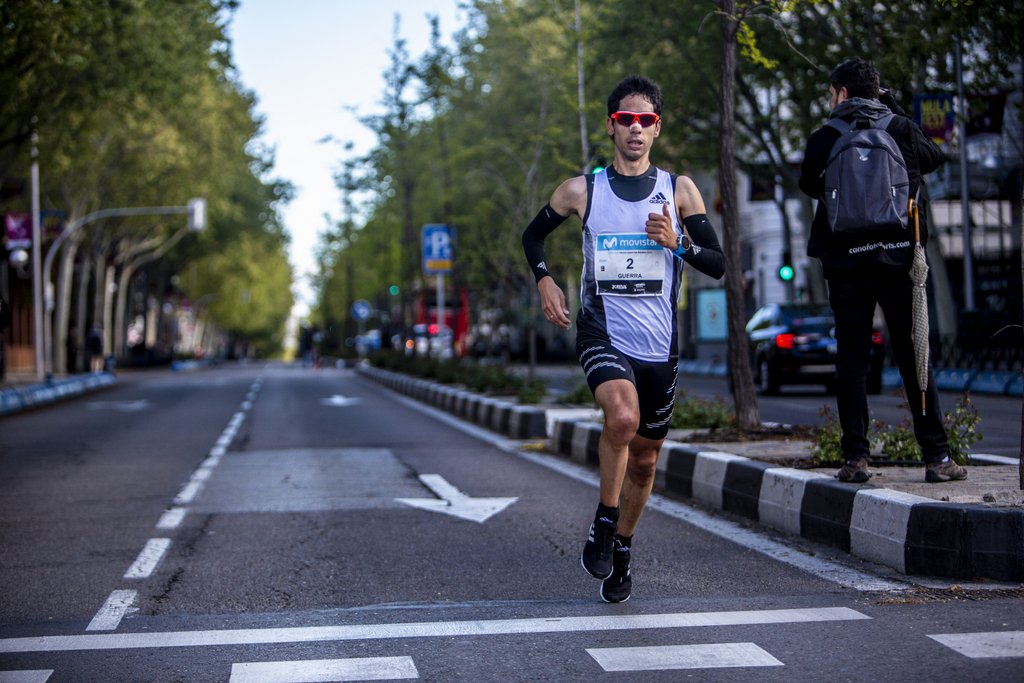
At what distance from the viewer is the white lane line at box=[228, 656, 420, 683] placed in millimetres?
4367

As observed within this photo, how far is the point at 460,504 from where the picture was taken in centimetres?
928

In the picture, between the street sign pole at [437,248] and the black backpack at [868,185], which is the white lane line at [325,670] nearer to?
the black backpack at [868,185]

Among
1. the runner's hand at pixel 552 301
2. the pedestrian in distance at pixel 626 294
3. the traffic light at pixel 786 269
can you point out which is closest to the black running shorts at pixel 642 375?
the pedestrian in distance at pixel 626 294

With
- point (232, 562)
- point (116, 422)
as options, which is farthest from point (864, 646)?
point (116, 422)

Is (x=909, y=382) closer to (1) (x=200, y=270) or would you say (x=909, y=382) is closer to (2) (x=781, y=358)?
(2) (x=781, y=358)

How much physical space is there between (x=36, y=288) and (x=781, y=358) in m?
25.4

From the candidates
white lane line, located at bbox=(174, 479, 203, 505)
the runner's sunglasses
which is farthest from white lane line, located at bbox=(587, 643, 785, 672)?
white lane line, located at bbox=(174, 479, 203, 505)

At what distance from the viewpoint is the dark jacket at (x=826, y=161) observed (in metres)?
6.85

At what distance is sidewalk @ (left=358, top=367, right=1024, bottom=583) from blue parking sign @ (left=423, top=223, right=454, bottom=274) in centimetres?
1814

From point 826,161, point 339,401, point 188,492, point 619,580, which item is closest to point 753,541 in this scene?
point 619,580

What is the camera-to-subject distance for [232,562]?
276 inches

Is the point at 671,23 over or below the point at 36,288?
over

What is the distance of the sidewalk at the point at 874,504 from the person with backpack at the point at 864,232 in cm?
28

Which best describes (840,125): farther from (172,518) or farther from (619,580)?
(172,518)
